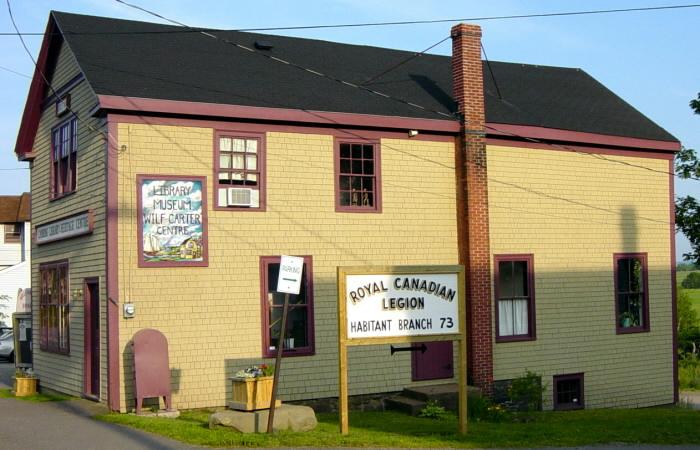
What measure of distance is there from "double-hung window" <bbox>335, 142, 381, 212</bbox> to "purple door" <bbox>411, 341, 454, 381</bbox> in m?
3.19

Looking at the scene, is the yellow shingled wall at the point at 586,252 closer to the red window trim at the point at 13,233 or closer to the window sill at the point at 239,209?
the window sill at the point at 239,209

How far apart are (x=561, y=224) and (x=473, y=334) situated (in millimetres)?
3867

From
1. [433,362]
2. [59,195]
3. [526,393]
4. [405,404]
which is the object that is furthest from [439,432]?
[59,195]

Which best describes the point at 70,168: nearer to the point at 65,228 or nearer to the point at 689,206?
the point at 65,228

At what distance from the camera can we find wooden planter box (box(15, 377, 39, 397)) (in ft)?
64.7

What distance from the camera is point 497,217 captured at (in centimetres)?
2041

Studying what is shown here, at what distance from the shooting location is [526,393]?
19766 mm

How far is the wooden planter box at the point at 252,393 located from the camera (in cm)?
1359

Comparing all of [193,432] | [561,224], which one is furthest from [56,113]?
[561,224]

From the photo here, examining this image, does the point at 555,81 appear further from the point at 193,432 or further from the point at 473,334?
the point at 193,432

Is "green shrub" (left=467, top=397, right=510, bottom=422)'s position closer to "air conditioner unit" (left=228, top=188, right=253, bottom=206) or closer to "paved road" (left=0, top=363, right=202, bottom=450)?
"air conditioner unit" (left=228, top=188, right=253, bottom=206)

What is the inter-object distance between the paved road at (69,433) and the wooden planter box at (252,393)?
133cm

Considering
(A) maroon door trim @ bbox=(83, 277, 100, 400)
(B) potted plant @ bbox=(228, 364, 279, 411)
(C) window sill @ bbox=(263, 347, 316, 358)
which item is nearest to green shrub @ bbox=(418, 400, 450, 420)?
(C) window sill @ bbox=(263, 347, 316, 358)

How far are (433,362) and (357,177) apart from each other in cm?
424
